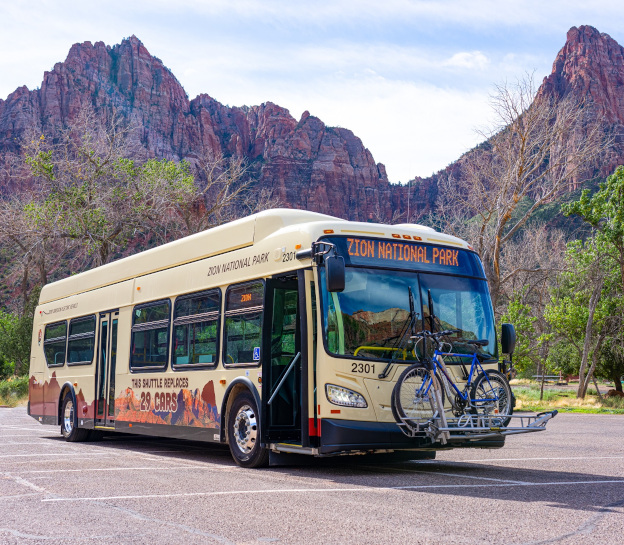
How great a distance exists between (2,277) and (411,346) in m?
63.0

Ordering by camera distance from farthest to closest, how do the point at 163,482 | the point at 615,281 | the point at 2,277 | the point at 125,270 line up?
the point at 2,277 < the point at 615,281 < the point at 125,270 < the point at 163,482

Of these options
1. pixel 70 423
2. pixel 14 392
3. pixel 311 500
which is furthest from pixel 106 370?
pixel 14 392

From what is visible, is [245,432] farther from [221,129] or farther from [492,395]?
[221,129]

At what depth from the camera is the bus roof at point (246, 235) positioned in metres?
9.52

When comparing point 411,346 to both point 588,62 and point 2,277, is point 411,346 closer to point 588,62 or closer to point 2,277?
point 2,277

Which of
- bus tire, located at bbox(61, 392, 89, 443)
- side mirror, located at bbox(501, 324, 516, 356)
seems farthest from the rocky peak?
side mirror, located at bbox(501, 324, 516, 356)

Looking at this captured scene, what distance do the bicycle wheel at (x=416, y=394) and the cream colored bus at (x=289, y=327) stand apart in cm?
22

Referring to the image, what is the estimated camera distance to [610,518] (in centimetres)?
621

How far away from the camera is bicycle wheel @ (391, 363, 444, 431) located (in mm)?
8586

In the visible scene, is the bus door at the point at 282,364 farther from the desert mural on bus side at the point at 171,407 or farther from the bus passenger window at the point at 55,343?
the bus passenger window at the point at 55,343

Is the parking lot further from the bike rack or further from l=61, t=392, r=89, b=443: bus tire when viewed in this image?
l=61, t=392, r=89, b=443: bus tire

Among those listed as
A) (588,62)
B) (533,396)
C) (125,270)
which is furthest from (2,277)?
(588,62)

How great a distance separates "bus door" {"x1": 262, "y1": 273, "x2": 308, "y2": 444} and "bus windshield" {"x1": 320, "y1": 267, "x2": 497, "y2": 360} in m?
0.78

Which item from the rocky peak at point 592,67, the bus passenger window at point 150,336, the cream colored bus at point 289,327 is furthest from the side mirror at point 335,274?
the rocky peak at point 592,67
